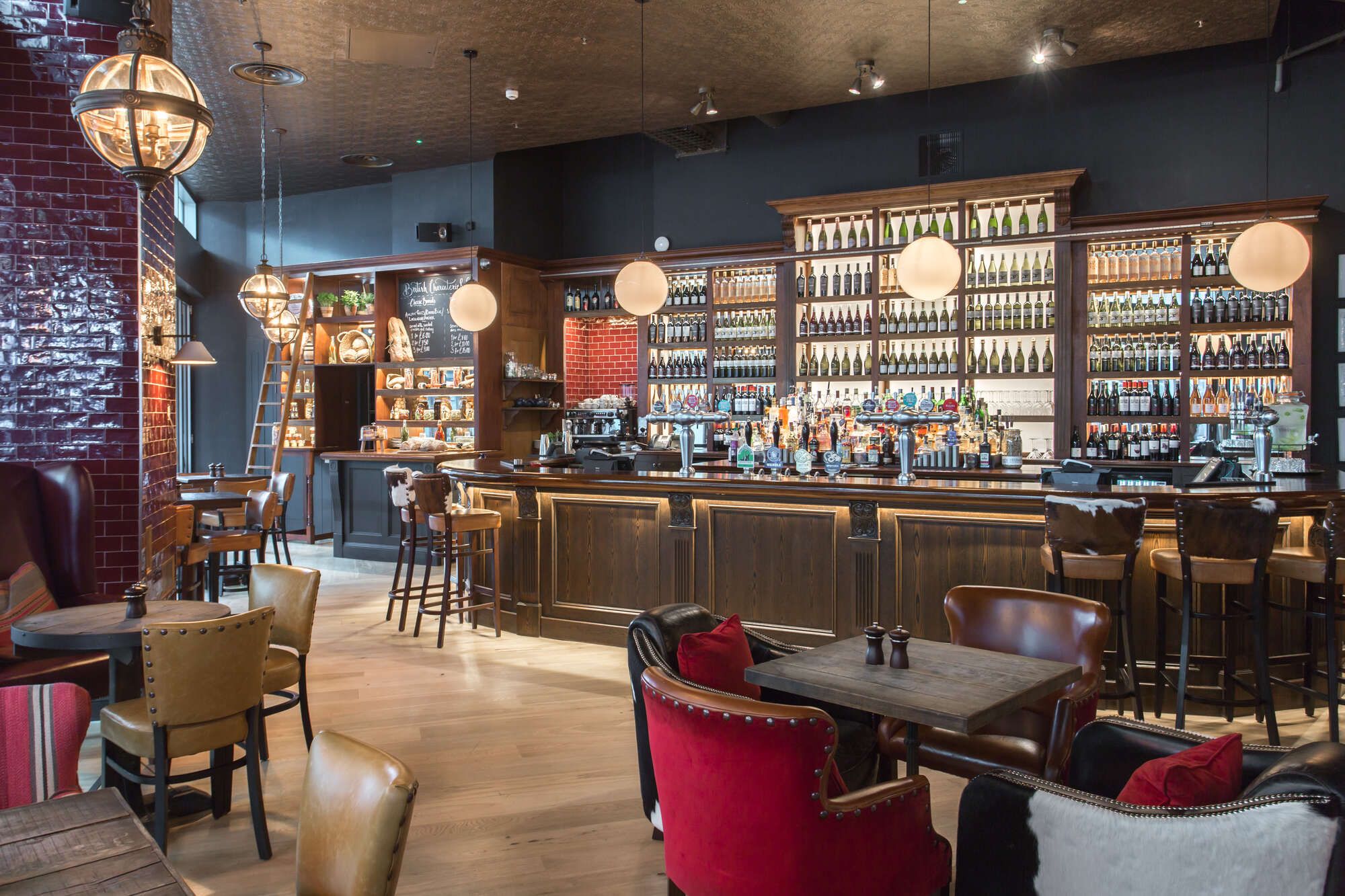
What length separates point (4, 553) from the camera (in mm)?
4234

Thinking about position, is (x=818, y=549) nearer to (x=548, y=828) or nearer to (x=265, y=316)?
(x=548, y=828)

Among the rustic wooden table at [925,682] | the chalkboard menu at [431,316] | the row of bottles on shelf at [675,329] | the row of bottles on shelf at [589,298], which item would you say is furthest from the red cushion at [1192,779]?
the chalkboard menu at [431,316]

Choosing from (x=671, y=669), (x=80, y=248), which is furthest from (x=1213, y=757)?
(x=80, y=248)

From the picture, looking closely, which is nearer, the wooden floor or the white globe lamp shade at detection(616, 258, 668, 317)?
the wooden floor

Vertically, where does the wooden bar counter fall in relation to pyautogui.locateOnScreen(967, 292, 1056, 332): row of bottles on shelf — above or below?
below

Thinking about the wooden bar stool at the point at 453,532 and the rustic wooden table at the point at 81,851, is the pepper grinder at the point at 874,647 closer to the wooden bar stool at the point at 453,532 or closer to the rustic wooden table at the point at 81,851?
the rustic wooden table at the point at 81,851

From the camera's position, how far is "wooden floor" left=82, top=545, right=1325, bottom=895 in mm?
2994

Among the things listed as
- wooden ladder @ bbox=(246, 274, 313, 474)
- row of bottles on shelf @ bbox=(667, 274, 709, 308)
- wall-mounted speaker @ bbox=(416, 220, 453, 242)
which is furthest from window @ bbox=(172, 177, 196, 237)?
row of bottles on shelf @ bbox=(667, 274, 709, 308)

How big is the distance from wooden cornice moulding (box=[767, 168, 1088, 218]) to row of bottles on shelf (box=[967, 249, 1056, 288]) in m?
0.52

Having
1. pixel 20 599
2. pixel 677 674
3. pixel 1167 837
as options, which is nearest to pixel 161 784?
pixel 20 599

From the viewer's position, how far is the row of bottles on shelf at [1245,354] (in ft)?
23.1

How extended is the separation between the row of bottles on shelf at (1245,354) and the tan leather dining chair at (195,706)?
7.19 metres

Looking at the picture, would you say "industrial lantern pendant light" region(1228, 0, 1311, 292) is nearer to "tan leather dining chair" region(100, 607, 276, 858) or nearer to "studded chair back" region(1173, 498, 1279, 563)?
"studded chair back" region(1173, 498, 1279, 563)

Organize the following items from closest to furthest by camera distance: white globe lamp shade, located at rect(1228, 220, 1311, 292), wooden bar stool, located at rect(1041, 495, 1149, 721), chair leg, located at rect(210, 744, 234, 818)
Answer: chair leg, located at rect(210, 744, 234, 818)
wooden bar stool, located at rect(1041, 495, 1149, 721)
white globe lamp shade, located at rect(1228, 220, 1311, 292)
